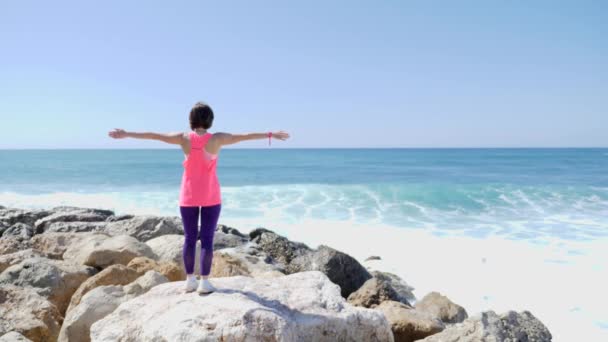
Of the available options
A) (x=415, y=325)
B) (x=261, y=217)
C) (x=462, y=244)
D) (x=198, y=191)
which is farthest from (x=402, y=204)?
(x=198, y=191)

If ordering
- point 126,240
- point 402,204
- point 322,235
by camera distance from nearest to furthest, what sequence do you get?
point 126,240
point 322,235
point 402,204

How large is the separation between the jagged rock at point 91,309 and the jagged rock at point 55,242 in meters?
3.32

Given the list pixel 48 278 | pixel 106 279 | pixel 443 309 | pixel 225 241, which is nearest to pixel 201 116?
pixel 106 279

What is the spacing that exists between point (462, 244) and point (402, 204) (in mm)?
10244

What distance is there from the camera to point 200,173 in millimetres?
3768

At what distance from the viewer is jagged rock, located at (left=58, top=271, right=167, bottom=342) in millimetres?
4023

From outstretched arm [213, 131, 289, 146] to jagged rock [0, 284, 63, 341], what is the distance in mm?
2336

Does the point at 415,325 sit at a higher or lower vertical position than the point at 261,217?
higher

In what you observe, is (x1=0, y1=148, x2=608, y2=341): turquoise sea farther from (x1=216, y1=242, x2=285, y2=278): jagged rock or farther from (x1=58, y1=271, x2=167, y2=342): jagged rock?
(x1=58, y1=271, x2=167, y2=342): jagged rock

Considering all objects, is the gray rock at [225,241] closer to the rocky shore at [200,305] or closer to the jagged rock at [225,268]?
the rocky shore at [200,305]

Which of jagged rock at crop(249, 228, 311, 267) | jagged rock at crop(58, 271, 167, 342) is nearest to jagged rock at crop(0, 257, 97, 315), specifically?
jagged rock at crop(58, 271, 167, 342)

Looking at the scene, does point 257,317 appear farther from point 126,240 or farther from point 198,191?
point 126,240

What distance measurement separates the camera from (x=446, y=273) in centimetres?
1063

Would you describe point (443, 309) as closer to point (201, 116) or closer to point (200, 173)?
point (200, 173)
